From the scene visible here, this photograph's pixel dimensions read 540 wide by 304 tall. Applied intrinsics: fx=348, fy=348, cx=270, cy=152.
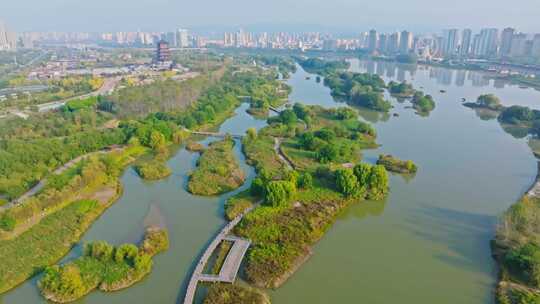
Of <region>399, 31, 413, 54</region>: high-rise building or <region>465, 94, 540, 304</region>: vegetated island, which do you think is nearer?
<region>465, 94, 540, 304</region>: vegetated island

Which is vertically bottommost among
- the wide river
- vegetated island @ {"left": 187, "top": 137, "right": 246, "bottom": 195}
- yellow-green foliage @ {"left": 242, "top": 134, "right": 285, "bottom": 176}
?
the wide river

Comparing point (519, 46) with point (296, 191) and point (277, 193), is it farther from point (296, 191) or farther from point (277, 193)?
point (277, 193)

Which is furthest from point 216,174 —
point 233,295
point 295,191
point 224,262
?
point 233,295

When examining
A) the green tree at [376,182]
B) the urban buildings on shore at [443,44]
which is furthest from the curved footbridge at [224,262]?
the urban buildings on shore at [443,44]

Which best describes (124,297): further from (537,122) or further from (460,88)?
(460,88)

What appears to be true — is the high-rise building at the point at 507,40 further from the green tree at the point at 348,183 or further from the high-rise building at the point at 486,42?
the green tree at the point at 348,183

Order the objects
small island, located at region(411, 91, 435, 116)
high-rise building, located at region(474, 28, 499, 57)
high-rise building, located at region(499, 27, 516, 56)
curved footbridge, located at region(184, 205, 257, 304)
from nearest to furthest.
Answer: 1. curved footbridge, located at region(184, 205, 257, 304)
2. small island, located at region(411, 91, 435, 116)
3. high-rise building, located at region(499, 27, 516, 56)
4. high-rise building, located at region(474, 28, 499, 57)

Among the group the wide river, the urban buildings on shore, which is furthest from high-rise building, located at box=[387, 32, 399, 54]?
the wide river

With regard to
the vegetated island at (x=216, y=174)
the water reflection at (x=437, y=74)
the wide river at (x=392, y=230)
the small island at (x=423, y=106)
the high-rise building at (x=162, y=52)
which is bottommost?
the wide river at (x=392, y=230)

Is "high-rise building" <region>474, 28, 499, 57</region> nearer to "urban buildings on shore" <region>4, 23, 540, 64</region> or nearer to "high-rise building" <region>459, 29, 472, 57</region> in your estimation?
"urban buildings on shore" <region>4, 23, 540, 64</region>
